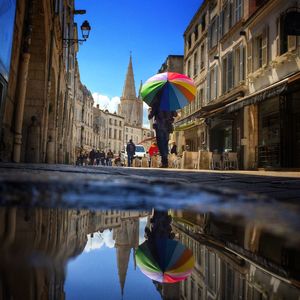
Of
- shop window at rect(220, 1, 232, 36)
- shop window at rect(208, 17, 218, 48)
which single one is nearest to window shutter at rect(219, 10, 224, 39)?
shop window at rect(220, 1, 232, 36)

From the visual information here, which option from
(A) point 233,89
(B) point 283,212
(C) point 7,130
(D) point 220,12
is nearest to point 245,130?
(A) point 233,89

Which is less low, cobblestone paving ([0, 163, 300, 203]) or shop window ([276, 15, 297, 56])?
shop window ([276, 15, 297, 56])

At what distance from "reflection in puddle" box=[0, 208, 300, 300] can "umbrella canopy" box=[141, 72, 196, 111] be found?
10.1m

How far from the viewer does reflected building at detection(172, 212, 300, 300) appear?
0.62 metres

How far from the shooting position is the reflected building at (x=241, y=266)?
2.03 ft

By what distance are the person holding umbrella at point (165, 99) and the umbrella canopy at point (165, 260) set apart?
975 centimetres

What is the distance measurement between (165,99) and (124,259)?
1053 cm

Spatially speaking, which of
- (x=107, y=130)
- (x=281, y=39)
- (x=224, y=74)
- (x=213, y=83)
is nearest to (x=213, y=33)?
(x=213, y=83)

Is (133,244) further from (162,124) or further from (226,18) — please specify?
(226,18)

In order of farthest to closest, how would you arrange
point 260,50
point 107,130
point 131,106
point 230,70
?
point 131,106, point 107,130, point 230,70, point 260,50

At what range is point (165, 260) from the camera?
0.76 metres

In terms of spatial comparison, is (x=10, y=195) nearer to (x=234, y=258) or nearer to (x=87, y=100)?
(x=234, y=258)

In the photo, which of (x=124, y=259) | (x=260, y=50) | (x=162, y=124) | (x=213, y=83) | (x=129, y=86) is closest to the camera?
(x=124, y=259)

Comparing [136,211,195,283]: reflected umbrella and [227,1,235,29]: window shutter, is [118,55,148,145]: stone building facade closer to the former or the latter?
[227,1,235,29]: window shutter
